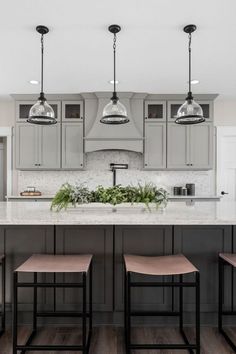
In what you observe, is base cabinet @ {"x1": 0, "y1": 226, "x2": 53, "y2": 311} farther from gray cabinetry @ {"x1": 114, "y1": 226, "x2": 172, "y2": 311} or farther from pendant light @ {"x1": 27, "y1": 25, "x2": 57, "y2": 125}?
pendant light @ {"x1": 27, "y1": 25, "x2": 57, "y2": 125}

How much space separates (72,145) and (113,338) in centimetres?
328

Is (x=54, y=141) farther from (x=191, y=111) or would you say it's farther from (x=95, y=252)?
(x=95, y=252)

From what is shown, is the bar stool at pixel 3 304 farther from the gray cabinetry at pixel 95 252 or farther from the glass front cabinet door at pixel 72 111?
the glass front cabinet door at pixel 72 111

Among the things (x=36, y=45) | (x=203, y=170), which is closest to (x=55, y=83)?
(x=36, y=45)

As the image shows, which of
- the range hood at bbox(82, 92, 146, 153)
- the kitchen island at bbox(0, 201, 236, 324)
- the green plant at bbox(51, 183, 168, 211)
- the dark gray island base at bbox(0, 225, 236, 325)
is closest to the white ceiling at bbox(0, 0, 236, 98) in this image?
the range hood at bbox(82, 92, 146, 153)

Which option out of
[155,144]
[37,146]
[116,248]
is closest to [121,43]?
[155,144]

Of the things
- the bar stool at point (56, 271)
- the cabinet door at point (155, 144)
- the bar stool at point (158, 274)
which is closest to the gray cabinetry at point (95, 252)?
the bar stool at point (56, 271)

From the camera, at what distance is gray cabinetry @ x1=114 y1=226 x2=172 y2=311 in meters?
2.17

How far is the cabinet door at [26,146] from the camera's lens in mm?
4734

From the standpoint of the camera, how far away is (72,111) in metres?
4.75

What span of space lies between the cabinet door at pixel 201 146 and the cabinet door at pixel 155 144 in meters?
0.50

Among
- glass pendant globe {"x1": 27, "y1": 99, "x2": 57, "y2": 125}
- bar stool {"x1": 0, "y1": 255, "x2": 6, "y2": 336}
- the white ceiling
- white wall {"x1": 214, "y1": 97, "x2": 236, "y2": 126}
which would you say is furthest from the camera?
white wall {"x1": 214, "y1": 97, "x2": 236, "y2": 126}

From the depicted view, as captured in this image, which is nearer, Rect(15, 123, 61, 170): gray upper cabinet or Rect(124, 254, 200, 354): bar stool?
Rect(124, 254, 200, 354): bar stool

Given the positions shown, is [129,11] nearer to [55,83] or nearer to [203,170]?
[55,83]
